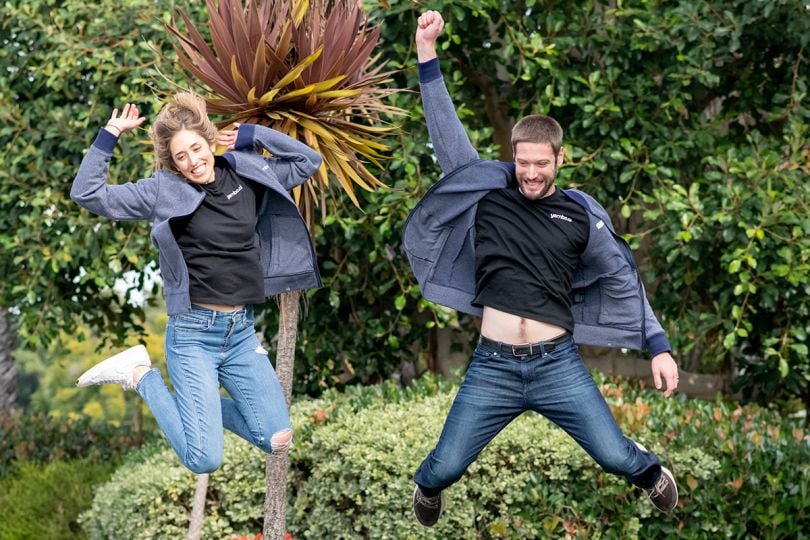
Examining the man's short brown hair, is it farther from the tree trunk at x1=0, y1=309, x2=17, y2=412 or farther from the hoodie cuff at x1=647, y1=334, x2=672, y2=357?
the tree trunk at x1=0, y1=309, x2=17, y2=412

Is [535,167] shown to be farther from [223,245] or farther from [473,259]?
[223,245]

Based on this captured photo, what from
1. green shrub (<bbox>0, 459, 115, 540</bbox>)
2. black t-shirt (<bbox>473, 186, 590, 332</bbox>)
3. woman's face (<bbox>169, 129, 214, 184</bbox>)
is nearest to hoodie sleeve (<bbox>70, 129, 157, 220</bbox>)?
woman's face (<bbox>169, 129, 214, 184</bbox>)

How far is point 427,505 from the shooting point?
574 cm

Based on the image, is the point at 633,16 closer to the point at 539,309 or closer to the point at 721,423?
the point at 721,423

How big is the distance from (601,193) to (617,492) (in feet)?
9.71

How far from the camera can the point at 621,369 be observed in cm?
1127

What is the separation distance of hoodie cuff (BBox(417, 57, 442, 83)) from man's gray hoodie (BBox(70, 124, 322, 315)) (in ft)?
2.44

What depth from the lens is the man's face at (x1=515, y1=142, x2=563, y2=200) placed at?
4.93m

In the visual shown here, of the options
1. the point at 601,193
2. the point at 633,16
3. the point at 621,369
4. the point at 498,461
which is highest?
the point at 633,16

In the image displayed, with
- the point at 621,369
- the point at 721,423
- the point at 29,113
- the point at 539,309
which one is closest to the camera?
the point at 539,309

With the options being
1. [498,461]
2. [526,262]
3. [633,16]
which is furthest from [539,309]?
[633,16]

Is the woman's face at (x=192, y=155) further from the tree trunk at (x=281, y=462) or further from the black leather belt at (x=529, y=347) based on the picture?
the tree trunk at (x=281, y=462)

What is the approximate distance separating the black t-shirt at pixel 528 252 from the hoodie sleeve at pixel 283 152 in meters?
0.88

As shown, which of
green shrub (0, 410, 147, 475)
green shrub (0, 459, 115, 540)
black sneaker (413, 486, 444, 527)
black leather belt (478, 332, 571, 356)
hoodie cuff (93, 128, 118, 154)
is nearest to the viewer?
hoodie cuff (93, 128, 118, 154)
